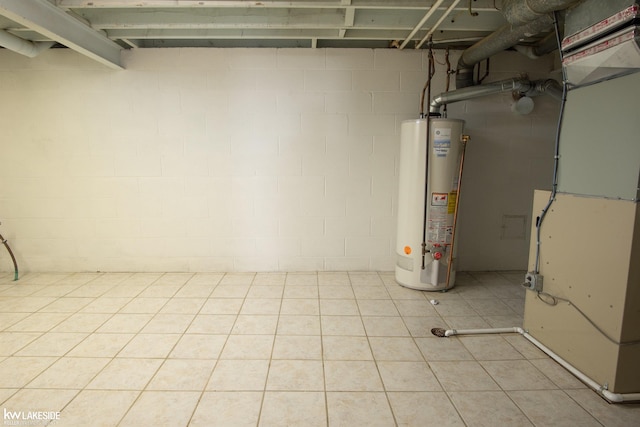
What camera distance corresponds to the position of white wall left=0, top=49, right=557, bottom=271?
350cm

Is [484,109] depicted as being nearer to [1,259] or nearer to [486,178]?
[486,178]

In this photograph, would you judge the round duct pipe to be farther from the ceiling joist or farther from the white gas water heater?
the ceiling joist

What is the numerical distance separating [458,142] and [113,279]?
3.92 meters

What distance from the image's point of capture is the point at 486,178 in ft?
12.2

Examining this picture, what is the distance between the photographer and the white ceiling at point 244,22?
2498mm

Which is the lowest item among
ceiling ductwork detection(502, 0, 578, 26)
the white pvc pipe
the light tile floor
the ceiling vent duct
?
the light tile floor

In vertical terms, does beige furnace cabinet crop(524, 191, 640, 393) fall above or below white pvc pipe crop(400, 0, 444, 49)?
below

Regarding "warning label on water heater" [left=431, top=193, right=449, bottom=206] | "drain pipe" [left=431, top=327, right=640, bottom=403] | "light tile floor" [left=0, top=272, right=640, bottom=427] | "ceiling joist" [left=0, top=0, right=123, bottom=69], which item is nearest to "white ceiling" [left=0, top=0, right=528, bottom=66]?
"ceiling joist" [left=0, top=0, right=123, bottom=69]

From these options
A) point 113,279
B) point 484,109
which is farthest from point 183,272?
point 484,109

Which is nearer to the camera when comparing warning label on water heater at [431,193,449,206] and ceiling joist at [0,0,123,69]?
ceiling joist at [0,0,123,69]

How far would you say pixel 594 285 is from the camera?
187 cm

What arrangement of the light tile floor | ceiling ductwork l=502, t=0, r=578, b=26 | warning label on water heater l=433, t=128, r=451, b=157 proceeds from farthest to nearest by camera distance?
1. warning label on water heater l=433, t=128, r=451, b=157
2. ceiling ductwork l=502, t=0, r=578, b=26
3. the light tile floor

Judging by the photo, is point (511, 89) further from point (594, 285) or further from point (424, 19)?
point (594, 285)

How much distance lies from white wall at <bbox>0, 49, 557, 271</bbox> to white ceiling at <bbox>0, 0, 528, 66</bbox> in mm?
194
